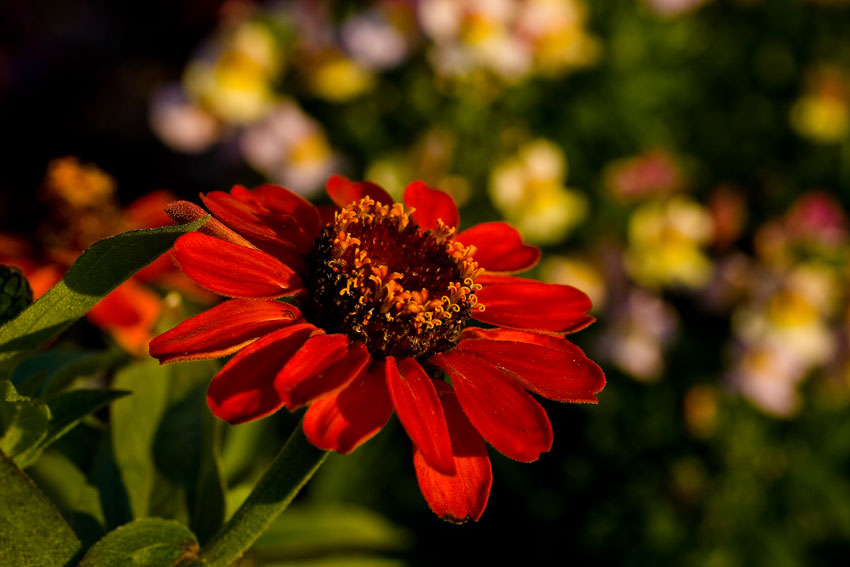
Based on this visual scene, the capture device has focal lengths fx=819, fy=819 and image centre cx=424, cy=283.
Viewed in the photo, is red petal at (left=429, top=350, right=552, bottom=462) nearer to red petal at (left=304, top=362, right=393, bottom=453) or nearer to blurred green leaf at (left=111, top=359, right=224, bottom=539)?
red petal at (left=304, top=362, right=393, bottom=453)

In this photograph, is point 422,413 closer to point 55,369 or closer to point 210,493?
point 210,493

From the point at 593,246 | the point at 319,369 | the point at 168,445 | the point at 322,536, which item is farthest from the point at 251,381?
the point at 593,246

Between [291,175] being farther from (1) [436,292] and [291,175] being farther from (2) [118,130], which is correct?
(1) [436,292]

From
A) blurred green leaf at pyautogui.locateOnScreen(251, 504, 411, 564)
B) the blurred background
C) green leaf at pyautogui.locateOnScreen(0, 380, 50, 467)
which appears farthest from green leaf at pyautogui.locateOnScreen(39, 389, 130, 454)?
the blurred background

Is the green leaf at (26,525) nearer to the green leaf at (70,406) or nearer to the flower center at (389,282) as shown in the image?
the green leaf at (70,406)

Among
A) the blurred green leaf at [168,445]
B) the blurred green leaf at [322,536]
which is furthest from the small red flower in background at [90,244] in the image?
the blurred green leaf at [322,536]

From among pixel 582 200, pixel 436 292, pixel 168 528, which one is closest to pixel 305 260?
pixel 436 292
